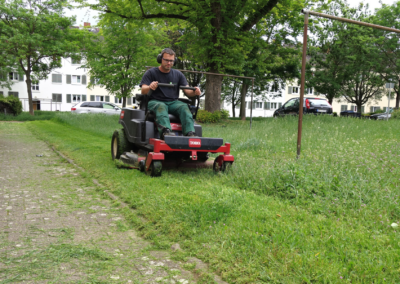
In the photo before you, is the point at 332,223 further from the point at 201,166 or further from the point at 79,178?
the point at 79,178

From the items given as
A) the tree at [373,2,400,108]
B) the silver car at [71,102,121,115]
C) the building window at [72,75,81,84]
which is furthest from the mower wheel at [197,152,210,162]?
the building window at [72,75,81,84]

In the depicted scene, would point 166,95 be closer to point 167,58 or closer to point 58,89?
point 167,58

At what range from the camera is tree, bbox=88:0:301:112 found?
17219 millimetres

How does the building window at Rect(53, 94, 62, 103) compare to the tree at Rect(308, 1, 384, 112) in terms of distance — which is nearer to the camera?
the tree at Rect(308, 1, 384, 112)

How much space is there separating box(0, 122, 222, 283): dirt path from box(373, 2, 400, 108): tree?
36.9 m

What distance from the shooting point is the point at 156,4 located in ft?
59.9

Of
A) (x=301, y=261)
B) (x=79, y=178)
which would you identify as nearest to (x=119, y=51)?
(x=79, y=178)

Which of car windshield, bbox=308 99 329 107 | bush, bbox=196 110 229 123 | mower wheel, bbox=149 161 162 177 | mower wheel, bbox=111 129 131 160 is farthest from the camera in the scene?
car windshield, bbox=308 99 329 107

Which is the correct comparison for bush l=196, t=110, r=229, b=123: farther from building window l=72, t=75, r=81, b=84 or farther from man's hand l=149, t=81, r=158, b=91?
building window l=72, t=75, r=81, b=84

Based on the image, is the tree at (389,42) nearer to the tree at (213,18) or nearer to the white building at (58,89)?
the tree at (213,18)

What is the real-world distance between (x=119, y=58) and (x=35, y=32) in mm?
6908

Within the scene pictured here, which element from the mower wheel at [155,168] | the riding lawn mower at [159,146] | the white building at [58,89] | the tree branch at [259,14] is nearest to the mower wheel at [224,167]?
the riding lawn mower at [159,146]

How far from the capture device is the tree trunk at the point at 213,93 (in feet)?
62.2

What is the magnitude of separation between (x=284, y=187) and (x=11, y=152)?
808 centimetres
